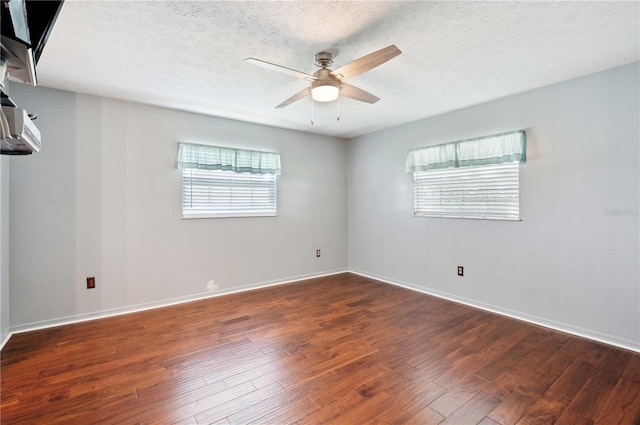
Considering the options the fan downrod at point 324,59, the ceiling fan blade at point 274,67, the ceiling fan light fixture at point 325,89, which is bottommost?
the ceiling fan light fixture at point 325,89

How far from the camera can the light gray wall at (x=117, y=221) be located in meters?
2.86

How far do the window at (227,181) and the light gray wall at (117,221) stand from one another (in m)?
0.11

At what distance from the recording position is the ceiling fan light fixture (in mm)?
2213

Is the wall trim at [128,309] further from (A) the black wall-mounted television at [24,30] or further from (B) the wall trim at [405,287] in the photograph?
(A) the black wall-mounted television at [24,30]

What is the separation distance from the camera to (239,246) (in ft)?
13.4

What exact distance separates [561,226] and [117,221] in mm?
4520

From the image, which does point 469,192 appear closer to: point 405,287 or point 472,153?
point 472,153

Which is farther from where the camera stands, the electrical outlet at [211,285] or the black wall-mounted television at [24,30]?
the electrical outlet at [211,285]

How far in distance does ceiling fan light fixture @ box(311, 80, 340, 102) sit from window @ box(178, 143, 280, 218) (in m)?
1.97

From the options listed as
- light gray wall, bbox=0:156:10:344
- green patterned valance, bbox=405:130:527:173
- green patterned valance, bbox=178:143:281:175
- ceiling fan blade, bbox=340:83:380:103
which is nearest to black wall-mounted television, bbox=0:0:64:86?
ceiling fan blade, bbox=340:83:380:103

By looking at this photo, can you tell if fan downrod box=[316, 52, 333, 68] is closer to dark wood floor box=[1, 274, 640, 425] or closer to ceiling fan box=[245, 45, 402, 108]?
ceiling fan box=[245, 45, 402, 108]

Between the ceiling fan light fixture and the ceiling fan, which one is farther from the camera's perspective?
the ceiling fan light fixture

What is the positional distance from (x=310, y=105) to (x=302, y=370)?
2678 mm

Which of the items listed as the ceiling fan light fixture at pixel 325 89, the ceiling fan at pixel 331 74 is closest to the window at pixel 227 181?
the ceiling fan at pixel 331 74
